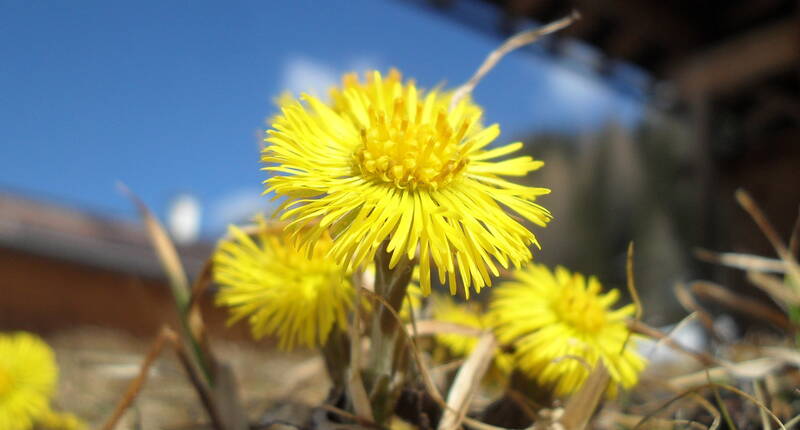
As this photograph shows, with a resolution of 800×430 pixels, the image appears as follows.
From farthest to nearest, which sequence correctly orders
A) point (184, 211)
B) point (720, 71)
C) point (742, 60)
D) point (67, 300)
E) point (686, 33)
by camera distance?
point (184, 211) < point (686, 33) < point (720, 71) < point (742, 60) < point (67, 300)

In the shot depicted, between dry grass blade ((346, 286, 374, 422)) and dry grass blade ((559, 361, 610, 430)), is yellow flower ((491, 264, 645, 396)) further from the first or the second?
dry grass blade ((346, 286, 374, 422))

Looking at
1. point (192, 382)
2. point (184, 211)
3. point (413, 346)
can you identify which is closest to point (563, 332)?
point (413, 346)

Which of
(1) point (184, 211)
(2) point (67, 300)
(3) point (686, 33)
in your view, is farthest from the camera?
(1) point (184, 211)

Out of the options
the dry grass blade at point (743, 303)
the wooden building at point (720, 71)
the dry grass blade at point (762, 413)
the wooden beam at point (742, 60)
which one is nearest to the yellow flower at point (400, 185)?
the dry grass blade at point (762, 413)

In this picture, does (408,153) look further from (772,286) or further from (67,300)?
(67,300)

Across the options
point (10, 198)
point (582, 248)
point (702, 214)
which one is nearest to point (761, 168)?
point (702, 214)

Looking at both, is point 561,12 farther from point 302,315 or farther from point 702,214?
point 302,315
